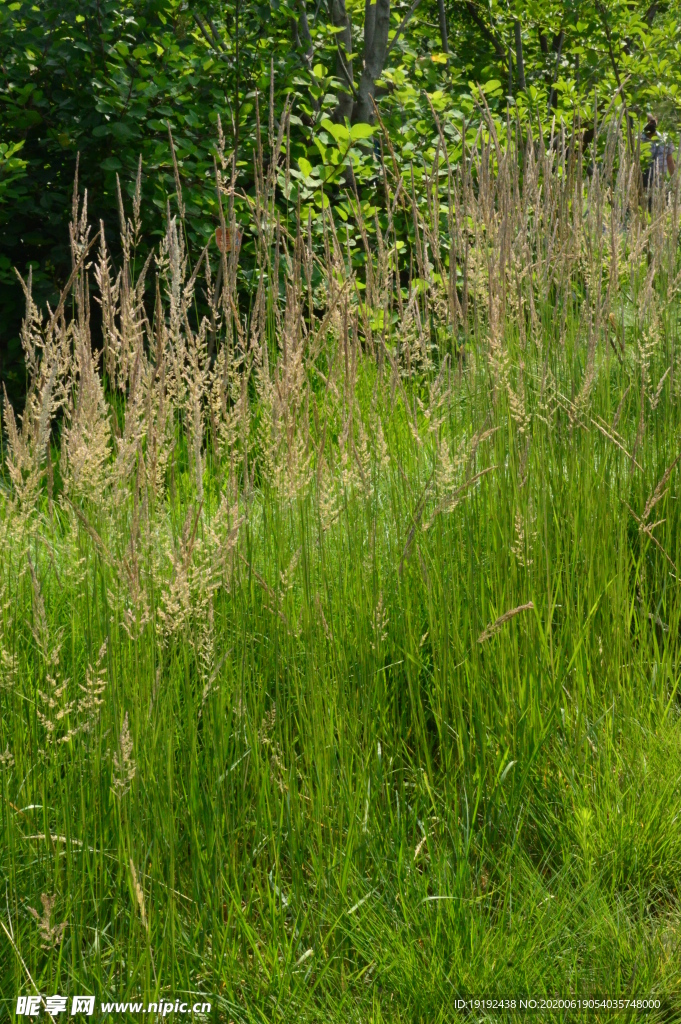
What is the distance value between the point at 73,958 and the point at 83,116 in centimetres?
401

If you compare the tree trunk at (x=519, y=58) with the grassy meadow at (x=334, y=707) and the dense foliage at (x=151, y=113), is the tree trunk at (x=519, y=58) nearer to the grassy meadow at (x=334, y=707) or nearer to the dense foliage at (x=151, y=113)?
the dense foliage at (x=151, y=113)

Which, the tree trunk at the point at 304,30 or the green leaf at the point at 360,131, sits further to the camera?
the tree trunk at the point at 304,30

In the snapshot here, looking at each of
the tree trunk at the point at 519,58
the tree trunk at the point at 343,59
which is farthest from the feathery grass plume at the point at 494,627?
the tree trunk at the point at 519,58

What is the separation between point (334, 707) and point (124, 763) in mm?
474

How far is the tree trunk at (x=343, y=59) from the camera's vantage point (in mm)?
5297

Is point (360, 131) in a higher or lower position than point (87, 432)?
higher

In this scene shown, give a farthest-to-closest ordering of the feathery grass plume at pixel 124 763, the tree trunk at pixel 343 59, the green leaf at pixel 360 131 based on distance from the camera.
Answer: the tree trunk at pixel 343 59 → the green leaf at pixel 360 131 → the feathery grass plume at pixel 124 763

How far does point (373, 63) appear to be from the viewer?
5.36 m

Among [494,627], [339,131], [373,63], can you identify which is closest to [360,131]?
[339,131]

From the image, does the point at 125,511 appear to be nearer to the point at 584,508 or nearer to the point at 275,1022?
the point at 275,1022

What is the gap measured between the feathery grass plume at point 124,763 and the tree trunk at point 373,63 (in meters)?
4.71

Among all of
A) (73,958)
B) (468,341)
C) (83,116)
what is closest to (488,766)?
(73,958)

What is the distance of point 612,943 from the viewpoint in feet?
4.96

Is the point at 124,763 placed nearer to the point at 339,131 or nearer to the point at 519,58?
the point at 339,131
